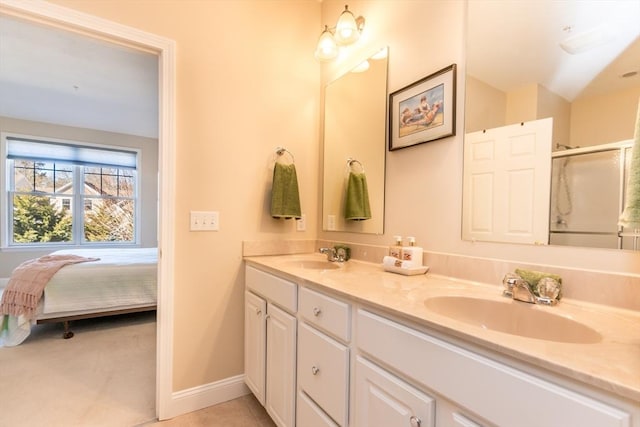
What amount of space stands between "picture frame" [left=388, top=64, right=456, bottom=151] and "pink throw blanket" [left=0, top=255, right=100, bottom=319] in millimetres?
3260

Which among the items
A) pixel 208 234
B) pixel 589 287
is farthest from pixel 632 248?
pixel 208 234

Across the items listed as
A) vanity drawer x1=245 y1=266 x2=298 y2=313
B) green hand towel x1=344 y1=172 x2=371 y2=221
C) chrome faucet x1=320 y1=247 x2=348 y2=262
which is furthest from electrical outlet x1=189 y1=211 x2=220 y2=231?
green hand towel x1=344 y1=172 x2=371 y2=221

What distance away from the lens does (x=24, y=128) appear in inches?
182

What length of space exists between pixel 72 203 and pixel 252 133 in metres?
4.89

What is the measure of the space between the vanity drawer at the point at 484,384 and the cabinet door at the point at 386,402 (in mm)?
44

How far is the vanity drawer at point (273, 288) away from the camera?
1403mm

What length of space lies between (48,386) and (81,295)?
3.44ft

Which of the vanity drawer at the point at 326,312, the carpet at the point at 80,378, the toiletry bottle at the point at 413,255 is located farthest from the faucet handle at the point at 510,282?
the carpet at the point at 80,378

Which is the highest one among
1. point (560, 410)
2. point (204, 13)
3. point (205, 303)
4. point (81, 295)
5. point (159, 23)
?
point (204, 13)

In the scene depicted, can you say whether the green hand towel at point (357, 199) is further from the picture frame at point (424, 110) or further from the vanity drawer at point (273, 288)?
the vanity drawer at point (273, 288)

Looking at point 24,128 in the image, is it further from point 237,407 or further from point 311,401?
point 311,401

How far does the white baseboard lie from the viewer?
1.72 metres

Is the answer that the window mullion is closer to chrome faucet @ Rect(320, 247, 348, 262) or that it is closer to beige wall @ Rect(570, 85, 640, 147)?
chrome faucet @ Rect(320, 247, 348, 262)

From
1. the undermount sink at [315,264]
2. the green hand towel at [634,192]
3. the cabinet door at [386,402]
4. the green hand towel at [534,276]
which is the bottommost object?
the cabinet door at [386,402]
